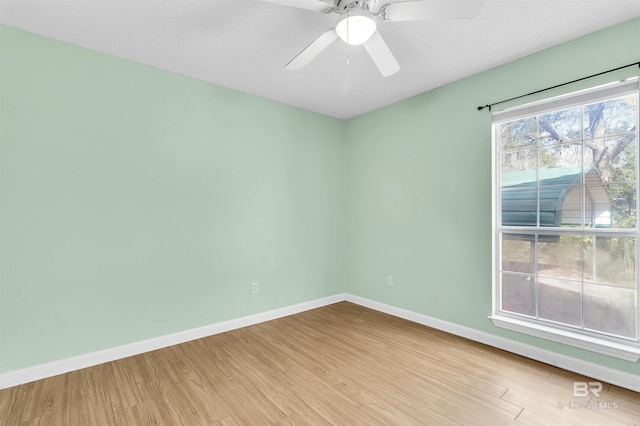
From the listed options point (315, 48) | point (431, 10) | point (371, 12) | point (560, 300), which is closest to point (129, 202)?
point (315, 48)

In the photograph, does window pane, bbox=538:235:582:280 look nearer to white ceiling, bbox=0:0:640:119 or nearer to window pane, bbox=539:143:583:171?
window pane, bbox=539:143:583:171

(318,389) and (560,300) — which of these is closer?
(318,389)

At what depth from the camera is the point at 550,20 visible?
2.00 metres

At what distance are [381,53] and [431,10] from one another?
421mm

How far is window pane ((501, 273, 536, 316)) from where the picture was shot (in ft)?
8.35

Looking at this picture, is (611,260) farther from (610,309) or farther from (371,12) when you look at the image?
(371,12)

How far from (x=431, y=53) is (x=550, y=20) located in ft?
2.56

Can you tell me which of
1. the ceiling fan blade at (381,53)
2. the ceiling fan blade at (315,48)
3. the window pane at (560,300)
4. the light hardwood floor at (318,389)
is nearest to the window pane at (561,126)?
the window pane at (560,300)

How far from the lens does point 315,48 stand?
5.99 feet

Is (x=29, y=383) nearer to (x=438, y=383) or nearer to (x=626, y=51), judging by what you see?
(x=438, y=383)

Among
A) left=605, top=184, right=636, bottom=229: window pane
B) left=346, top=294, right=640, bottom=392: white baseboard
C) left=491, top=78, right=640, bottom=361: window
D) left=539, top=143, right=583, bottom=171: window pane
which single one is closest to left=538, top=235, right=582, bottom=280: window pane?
left=491, top=78, right=640, bottom=361: window

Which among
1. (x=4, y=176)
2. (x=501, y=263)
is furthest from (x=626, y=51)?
(x=4, y=176)

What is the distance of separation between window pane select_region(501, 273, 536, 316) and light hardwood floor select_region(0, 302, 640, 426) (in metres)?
0.41

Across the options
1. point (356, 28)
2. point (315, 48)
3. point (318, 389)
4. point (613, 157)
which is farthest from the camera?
point (613, 157)
